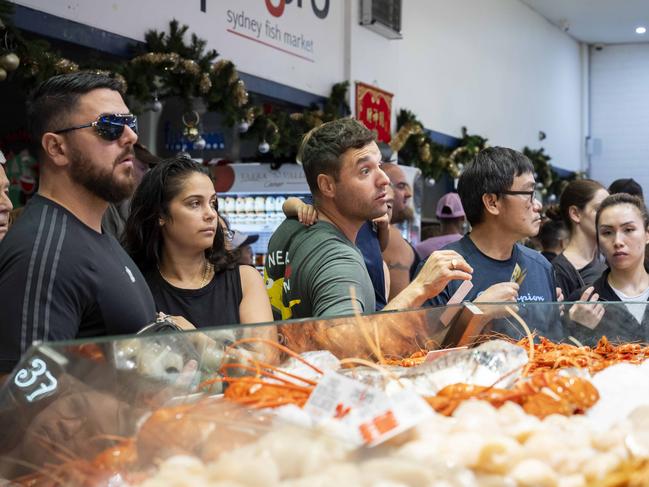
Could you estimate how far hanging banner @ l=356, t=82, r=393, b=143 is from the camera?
8352 millimetres

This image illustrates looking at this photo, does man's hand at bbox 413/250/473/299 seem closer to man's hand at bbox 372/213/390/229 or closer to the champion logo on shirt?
the champion logo on shirt

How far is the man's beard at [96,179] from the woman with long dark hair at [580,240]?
2839 mm

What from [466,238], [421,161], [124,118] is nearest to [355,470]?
[124,118]

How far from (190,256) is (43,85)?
94cm

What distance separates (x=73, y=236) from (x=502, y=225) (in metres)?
1.86

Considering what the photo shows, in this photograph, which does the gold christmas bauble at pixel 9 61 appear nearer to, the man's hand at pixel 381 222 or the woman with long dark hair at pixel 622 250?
the man's hand at pixel 381 222

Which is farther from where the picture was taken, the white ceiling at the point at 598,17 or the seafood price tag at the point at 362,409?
the white ceiling at the point at 598,17

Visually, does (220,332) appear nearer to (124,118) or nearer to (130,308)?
(130,308)

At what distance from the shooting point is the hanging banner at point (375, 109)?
8352 mm

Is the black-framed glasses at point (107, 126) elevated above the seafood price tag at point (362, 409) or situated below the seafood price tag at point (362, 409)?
above

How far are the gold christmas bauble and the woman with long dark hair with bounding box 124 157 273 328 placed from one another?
176 cm

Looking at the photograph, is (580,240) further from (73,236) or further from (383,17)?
(383,17)

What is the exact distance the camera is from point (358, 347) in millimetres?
1721

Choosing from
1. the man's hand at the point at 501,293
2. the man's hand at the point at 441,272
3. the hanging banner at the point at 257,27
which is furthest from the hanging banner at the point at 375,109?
the man's hand at the point at 441,272
